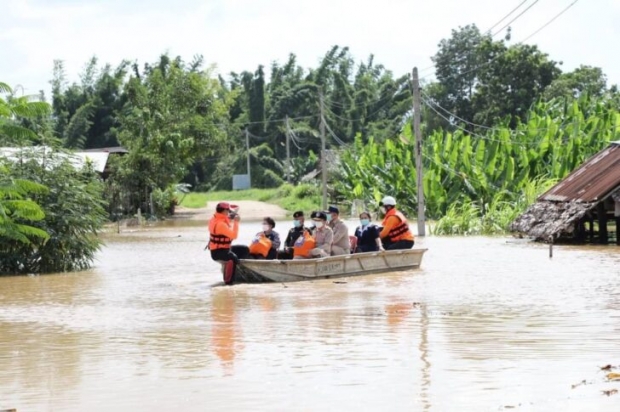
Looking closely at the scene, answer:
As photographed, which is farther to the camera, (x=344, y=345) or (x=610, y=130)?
(x=610, y=130)

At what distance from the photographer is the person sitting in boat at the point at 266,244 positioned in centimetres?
2169

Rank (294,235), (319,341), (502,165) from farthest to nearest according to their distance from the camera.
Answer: (502,165) < (294,235) < (319,341)

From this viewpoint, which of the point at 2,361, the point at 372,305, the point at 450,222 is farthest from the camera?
the point at 450,222

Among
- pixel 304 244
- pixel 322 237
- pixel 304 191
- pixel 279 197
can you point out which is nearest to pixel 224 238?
pixel 304 244

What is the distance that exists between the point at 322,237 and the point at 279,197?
50.4m

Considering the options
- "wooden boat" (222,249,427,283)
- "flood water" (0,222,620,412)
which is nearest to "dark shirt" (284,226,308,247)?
"wooden boat" (222,249,427,283)

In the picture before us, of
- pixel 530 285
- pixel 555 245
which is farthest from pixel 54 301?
pixel 555 245

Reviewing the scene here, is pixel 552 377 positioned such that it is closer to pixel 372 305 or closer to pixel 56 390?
pixel 56 390

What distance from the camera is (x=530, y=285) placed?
20.7 meters

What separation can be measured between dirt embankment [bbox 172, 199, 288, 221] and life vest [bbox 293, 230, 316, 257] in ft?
122

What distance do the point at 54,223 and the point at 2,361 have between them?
12.0m

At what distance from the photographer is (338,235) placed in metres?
22.1

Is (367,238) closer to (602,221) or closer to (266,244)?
(266,244)

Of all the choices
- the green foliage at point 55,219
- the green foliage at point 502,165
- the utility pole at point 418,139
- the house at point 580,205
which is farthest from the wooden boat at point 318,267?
the green foliage at point 502,165
